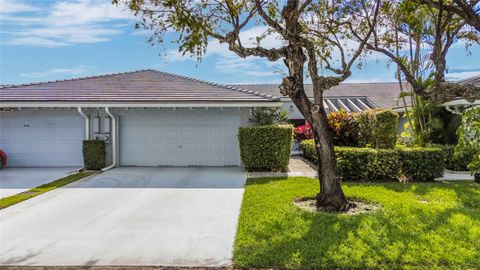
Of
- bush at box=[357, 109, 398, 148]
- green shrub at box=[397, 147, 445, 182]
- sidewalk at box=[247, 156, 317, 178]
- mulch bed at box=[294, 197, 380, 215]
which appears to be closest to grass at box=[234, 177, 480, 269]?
mulch bed at box=[294, 197, 380, 215]

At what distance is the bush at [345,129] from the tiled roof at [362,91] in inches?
448

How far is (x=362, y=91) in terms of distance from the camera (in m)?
29.2

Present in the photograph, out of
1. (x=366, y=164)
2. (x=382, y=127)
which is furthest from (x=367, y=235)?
(x=382, y=127)

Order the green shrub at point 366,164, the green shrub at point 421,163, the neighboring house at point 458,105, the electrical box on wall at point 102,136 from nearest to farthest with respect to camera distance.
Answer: the green shrub at point 366,164, the green shrub at point 421,163, the neighboring house at point 458,105, the electrical box on wall at point 102,136

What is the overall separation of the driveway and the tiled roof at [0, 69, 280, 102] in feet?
9.51

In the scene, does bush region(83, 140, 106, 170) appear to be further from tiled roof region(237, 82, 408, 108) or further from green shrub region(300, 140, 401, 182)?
tiled roof region(237, 82, 408, 108)

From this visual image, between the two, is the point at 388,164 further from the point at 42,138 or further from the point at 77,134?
the point at 42,138

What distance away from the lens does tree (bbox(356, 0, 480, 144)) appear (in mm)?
6535

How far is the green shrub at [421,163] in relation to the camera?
1169 cm

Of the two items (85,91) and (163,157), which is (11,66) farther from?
(163,157)

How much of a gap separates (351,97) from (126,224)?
76.9 ft

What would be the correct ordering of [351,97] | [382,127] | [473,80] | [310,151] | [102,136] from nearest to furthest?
[382,127], [102,136], [310,151], [473,80], [351,97]

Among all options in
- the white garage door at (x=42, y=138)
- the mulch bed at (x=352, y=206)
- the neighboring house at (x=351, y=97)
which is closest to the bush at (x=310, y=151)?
the mulch bed at (x=352, y=206)

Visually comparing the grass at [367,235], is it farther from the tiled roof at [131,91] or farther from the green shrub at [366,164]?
the tiled roof at [131,91]
